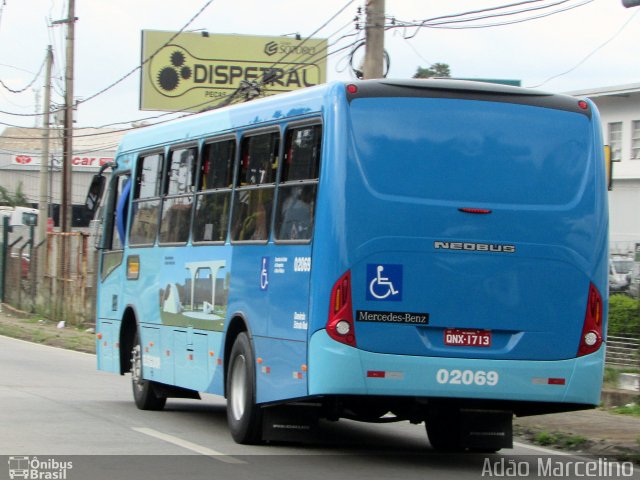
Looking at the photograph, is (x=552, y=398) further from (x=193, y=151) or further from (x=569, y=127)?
(x=193, y=151)

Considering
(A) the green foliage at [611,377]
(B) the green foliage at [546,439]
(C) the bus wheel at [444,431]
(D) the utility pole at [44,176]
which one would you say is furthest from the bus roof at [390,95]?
(D) the utility pole at [44,176]

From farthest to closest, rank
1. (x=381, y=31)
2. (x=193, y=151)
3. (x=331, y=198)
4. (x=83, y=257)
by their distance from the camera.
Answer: (x=83, y=257), (x=381, y=31), (x=193, y=151), (x=331, y=198)

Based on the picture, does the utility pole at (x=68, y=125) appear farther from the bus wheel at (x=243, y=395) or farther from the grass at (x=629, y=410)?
the bus wheel at (x=243, y=395)

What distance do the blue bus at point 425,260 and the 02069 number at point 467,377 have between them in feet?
0.04

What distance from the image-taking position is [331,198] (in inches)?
406

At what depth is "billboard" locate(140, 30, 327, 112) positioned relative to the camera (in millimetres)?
54219

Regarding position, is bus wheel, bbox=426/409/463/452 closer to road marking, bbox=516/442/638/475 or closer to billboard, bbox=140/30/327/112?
road marking, bbox=516/442/638/475

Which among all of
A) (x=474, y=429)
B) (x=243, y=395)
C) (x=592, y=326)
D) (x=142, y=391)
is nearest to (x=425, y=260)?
(x=592, y=326)

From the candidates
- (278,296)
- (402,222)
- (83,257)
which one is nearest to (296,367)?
(278,296)

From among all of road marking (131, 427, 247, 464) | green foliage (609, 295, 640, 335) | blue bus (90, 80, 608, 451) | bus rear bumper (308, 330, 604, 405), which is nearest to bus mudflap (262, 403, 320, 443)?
blue bus (90, 80, 608, 451)

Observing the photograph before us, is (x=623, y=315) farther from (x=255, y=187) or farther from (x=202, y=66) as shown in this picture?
(x=202, y=66)

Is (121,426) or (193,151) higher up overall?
(193,151)

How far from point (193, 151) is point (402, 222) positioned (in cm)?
410

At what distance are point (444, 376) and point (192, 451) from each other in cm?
236
